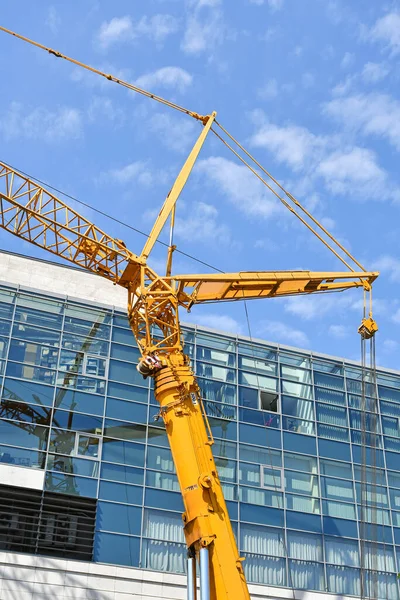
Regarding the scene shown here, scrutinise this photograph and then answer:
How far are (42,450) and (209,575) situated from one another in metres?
12.0

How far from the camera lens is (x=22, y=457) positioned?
96.2 feet

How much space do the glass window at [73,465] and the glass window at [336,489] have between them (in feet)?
34.2

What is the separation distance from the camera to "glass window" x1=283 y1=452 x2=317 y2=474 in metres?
34.1

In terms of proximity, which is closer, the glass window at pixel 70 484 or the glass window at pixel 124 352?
the glass window at pixel 70 484

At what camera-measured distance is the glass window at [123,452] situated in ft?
101

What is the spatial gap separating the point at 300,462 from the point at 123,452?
8.29 m

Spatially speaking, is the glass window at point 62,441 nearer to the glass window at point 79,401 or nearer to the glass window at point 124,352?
the glass window at point 79,401

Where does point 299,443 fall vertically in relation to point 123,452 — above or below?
above

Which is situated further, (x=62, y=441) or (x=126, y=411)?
Result: (x=126, y=411)

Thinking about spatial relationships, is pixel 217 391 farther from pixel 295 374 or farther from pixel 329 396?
pixel 329 396

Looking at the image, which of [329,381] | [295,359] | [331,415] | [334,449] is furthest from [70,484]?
[329,381]

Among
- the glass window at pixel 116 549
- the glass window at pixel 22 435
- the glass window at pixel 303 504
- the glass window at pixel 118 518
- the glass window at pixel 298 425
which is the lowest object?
the glass window at pixel 116 549

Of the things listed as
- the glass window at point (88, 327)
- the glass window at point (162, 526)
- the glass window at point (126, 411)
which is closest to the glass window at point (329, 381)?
the glass window at point (126, 411)

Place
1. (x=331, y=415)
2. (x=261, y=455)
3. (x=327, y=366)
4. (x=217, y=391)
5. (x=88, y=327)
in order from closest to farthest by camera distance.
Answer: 1. (x=261, y=455)
2. (x=88, y=327)
3. (x=217, y=391)
4. (x=331, y=415)
5. (x=327, y=366)
